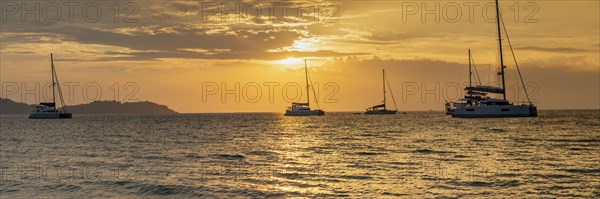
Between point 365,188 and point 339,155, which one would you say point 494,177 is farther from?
point 339,155

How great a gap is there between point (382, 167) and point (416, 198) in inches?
492

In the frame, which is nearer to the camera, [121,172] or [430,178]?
[430,178]

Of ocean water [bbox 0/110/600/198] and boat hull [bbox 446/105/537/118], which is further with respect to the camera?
boat hull [bbox 446/105/537/118]

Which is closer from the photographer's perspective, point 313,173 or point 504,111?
point 313,173

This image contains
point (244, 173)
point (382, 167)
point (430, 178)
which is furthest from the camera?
point (382, 167)

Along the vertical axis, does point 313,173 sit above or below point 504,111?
below

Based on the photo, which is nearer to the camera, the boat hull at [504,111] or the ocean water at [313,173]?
the ocean water at [313,173]

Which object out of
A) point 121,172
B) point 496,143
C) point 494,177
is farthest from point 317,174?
point 496,143

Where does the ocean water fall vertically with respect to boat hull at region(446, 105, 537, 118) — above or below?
below

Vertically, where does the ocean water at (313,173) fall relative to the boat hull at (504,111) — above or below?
below

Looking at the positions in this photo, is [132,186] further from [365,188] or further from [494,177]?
[494,177]

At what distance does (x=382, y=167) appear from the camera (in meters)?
39.0

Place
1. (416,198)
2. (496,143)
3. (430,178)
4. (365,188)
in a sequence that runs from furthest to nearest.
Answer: (496,143) < (430,178) < (365,188) < (416,198)

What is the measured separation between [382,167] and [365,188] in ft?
32.6
